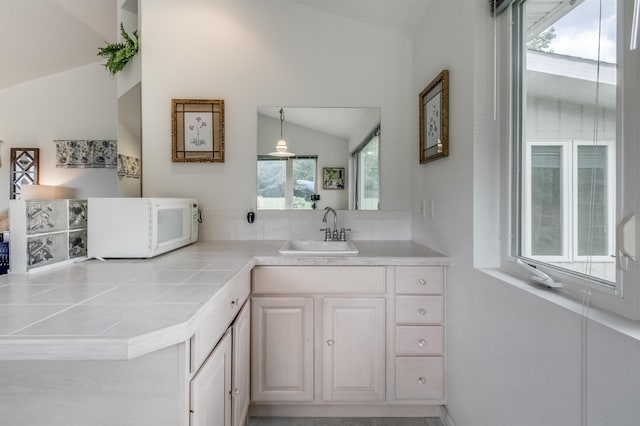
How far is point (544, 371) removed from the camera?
0.98 meters

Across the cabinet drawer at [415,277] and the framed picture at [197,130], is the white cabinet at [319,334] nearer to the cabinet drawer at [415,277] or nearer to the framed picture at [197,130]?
the cabinet drawer at [415,277]

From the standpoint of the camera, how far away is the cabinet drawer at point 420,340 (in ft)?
5.61

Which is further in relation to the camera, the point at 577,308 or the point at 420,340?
the point at 420,340

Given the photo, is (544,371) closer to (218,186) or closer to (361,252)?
(361,252)

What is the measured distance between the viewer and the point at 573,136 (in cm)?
99

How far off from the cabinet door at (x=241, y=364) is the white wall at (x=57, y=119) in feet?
8.44


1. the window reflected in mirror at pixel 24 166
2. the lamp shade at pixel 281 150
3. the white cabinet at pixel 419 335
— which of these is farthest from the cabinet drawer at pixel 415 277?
the window reflected in mirror at pixel 24 166

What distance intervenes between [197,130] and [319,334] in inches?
63.7

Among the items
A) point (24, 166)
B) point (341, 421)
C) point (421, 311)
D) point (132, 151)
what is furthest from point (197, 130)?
point (24, 166)

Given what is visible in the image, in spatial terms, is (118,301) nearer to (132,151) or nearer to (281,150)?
(281,150)

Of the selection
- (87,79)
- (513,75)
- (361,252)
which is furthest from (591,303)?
(87,79)

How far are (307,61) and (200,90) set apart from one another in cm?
80

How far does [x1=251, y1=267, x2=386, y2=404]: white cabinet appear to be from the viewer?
1694 millimetres

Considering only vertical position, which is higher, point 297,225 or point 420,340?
point 297,225
